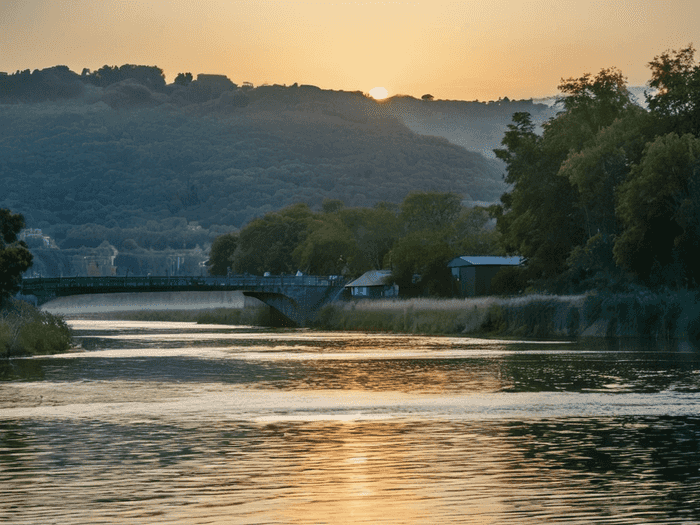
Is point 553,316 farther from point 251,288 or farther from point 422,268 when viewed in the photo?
point 251,288

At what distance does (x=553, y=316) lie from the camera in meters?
106

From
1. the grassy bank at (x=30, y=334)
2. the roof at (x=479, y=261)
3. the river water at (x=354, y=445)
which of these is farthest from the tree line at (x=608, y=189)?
the grassy bank at (x=30, y=334)

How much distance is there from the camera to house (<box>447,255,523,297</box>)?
527 ft

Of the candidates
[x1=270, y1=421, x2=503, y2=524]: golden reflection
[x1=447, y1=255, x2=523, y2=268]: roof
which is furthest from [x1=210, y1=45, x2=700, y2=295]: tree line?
[x1=270, y1=421, x2=503, y2=524]: golden reflection

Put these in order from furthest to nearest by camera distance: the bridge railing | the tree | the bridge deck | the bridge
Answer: the bridge
the bridge railing
the bridge deck
the tree

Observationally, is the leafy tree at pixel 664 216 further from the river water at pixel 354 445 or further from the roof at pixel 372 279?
the roof at pixel 372 279

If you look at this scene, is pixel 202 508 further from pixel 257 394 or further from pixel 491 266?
pixel 491 266

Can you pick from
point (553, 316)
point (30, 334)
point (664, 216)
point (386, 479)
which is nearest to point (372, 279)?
point (553, 316)

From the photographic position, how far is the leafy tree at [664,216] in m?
95.1

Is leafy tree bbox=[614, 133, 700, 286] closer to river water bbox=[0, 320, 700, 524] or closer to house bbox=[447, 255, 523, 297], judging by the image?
river water bbox=[0, 320, 700, 524]

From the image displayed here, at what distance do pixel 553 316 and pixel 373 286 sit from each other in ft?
253

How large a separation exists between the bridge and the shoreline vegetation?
125ft

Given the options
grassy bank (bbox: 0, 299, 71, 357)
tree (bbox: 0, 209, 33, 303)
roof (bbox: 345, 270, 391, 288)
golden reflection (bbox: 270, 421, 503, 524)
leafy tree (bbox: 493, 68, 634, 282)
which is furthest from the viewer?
roof (bbox: 345, 270, 391, 288)

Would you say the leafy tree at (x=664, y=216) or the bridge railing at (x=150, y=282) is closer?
the leafy tree at (x=664, y=216)
